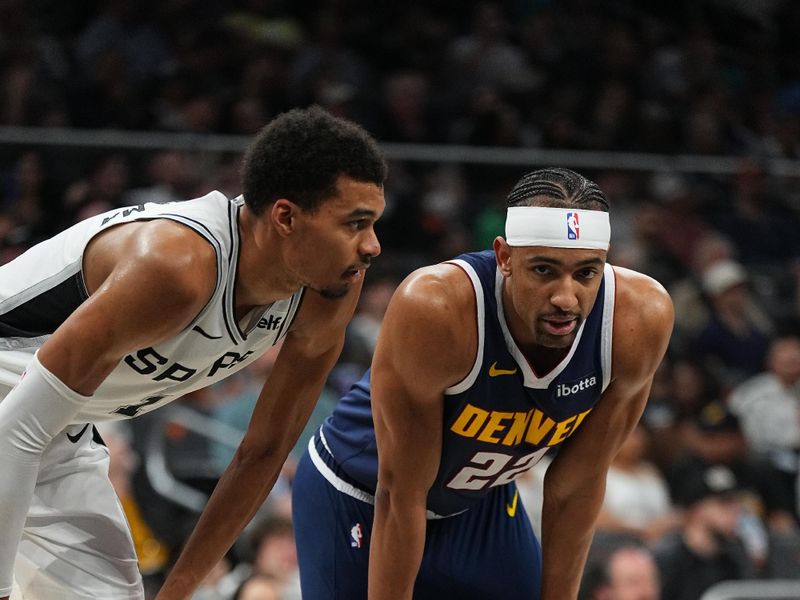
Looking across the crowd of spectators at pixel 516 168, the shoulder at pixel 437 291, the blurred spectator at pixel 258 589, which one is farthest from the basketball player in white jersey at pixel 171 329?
the crowd of spectators at pixel 516 168

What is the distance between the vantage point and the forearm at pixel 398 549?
319 cm

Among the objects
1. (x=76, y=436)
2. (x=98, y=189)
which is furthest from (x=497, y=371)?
(x=98, y=189)

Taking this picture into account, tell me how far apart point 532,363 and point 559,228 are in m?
0.38

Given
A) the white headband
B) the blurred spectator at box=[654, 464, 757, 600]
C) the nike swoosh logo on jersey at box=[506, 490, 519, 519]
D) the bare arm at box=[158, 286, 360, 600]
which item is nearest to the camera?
the white headband

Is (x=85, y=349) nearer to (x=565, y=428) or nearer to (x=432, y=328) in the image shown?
(x=432, y=328)

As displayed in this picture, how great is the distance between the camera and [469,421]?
126 inches

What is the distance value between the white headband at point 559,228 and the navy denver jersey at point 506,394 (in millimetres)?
192

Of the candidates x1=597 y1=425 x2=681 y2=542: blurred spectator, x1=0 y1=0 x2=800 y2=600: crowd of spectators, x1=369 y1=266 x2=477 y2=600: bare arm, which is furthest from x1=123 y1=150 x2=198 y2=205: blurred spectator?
x1=369 y1=266 x2=477 y2=600: bare arm

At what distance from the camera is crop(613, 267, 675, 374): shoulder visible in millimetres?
3172

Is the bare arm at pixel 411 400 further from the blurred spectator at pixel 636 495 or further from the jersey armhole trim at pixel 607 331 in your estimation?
the blurred spectator at pixel 636 495

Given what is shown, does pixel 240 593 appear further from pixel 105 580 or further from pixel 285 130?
pixel 285 130

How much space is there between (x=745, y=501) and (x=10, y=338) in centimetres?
464

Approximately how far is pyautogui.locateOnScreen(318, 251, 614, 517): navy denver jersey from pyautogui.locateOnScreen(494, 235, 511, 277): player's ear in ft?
0.16

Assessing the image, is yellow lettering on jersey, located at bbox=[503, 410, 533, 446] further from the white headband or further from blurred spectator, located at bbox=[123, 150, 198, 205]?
blurred spectator, located at bbox=[123, 150, 198, 205]
